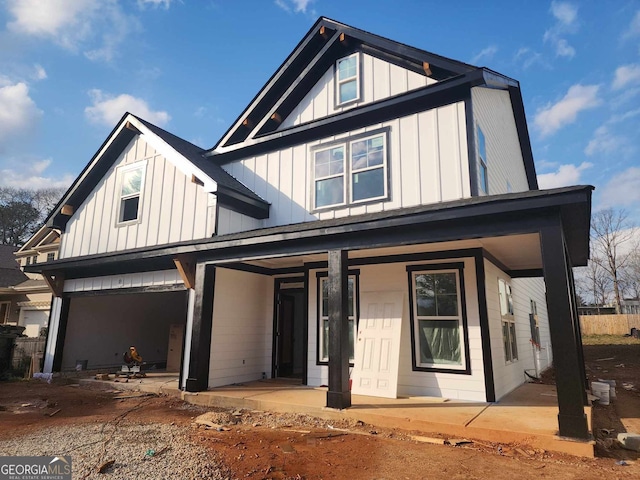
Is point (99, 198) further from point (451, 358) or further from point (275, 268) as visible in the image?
point (451, 358)

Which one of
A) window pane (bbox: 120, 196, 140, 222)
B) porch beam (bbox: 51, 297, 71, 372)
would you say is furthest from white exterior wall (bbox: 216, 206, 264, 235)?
porch beam (bbox: 51, 297, 71, 372)

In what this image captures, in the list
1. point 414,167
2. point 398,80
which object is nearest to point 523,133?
point 398,80

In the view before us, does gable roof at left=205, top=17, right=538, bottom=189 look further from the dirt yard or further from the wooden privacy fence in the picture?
the wooden privacy fence

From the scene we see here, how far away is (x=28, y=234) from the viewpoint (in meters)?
33.3

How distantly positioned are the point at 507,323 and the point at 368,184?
14.4 ft

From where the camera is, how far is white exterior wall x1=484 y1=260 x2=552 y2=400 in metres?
7.28

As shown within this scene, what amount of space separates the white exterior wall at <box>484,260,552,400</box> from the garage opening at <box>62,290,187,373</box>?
25.1 ft

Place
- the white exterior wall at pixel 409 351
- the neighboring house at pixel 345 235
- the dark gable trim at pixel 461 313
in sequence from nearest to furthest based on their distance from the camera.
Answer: the neighboring house at pixel 345 235 < the white exterior wall at pixel 409 351 < the dark gable trim at pixel 461 313

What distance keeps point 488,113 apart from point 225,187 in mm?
6228

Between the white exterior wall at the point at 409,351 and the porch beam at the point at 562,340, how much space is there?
2.45 m

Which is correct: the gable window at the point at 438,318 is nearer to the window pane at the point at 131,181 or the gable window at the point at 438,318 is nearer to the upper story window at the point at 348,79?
the upper story window at the point at 348,79

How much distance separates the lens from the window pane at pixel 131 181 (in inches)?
416

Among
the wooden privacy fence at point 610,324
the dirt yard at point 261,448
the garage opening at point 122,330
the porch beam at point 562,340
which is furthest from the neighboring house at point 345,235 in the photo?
the wooden privacy fence at point 610,324

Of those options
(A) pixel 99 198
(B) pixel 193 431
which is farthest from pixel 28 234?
(B) pixel 193 431
